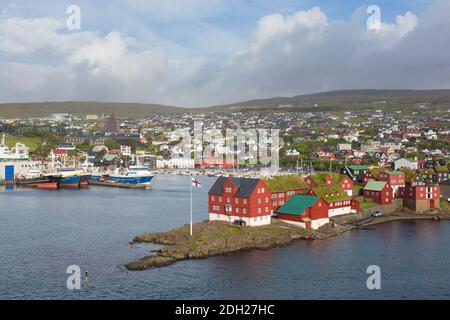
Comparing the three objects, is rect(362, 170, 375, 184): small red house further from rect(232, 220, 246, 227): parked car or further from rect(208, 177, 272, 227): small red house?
rect(232, 220, 246, 227): parked car

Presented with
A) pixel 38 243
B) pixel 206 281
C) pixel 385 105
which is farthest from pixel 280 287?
pixel 385 105

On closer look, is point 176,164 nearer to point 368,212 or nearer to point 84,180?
point 84,180

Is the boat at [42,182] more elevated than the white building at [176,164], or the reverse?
the white building at [176,164]

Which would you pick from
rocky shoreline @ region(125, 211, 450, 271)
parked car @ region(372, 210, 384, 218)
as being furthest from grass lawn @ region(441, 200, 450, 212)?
rocky shoreline @ region(125, 211, 450, 271)

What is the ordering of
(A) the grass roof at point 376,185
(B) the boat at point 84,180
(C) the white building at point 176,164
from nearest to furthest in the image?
(A) the grass roof at point 376,185 → (B) the boat at point 84,180 → (C) the white building at point 176,164

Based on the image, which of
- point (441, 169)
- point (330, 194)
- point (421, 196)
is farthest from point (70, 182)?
point (441, 169)

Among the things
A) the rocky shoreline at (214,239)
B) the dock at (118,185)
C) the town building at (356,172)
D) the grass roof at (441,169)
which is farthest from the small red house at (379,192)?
the dock at (118,185)

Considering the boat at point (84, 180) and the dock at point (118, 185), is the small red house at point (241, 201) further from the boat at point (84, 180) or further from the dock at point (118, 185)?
the boat at point (84, 180)
